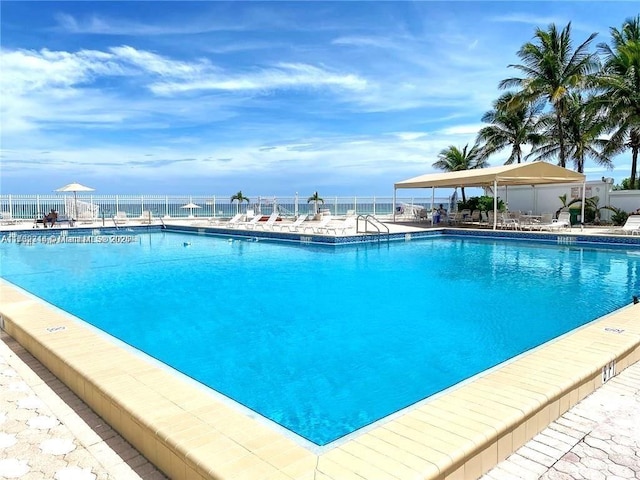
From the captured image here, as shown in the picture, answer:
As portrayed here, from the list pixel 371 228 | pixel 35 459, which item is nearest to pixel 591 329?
pixel 35 459

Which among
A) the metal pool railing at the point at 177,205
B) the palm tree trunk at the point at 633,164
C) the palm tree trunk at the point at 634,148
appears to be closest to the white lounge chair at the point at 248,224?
the metal pool railing at the point at 177,205

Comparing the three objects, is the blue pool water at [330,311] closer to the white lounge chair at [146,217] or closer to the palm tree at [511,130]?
the white lounge chair at [146,217]

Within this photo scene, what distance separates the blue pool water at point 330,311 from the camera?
3754 mm

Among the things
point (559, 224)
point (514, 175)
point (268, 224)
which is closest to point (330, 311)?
point (514, 175)

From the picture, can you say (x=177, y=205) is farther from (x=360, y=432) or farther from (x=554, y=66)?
(x=360, y=432)

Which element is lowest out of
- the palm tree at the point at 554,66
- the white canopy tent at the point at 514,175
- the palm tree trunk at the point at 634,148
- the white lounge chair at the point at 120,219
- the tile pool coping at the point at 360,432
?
the tile pool coping at the point at 360,432

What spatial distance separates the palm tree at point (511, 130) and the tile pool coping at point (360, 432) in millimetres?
21132

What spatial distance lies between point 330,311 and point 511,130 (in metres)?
20.3

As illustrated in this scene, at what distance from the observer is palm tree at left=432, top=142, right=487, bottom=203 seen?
2345cm

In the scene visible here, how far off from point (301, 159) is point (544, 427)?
26455 millimetres

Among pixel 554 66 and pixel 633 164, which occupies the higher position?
pixel 554 66

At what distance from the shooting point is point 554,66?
1756 centimetres

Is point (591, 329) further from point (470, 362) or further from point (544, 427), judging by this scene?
point (544, 427)

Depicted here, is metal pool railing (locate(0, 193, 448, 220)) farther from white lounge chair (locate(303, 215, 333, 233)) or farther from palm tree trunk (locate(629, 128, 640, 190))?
palm tree trunk (locate(629, 128, 640, 190))
